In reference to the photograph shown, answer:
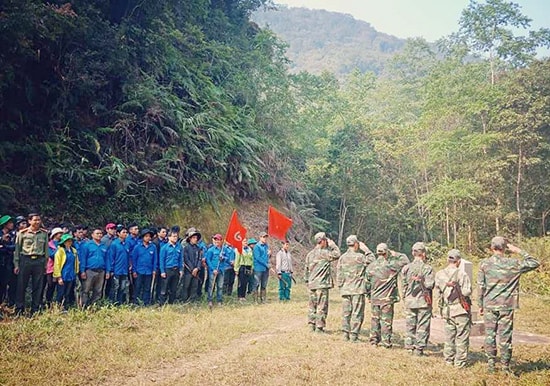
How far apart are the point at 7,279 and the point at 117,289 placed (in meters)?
2.16

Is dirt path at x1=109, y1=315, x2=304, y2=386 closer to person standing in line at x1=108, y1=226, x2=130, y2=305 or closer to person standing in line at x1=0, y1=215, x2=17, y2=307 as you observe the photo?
person standing in line at x1=108, y1=226, x2=130, y2=305

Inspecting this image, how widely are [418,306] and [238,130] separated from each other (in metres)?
12.3

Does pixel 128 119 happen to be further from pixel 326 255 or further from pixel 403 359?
pixel 403 359

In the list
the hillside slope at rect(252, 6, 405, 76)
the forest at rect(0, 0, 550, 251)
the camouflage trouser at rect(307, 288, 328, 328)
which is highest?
the hillside slope at rect(252, 6, 405, 76)

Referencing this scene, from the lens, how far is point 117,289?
420 inches

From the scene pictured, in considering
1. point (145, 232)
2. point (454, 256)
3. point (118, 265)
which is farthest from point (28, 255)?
point (454, 256)

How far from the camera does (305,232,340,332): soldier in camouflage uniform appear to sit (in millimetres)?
9266

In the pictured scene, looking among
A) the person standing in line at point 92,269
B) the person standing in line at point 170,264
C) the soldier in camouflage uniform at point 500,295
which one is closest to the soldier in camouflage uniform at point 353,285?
the soldier in camouflage uniform at point 500,295

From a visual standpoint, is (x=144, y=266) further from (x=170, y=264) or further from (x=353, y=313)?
(x=353, y=313)

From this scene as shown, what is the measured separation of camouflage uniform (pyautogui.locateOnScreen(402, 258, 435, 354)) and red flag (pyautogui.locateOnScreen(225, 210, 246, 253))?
452 centimetres

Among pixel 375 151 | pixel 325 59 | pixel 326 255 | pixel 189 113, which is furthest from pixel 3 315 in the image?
pixel 325 59

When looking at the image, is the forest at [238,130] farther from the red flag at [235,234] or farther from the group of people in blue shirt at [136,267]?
the red flag at [235,234]

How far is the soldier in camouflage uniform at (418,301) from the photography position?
314 inches

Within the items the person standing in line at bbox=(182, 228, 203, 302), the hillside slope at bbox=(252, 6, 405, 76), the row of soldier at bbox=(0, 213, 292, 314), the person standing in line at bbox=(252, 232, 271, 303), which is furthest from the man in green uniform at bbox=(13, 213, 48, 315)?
the hillside slope at bbox=(252, 6, 405, 76)
